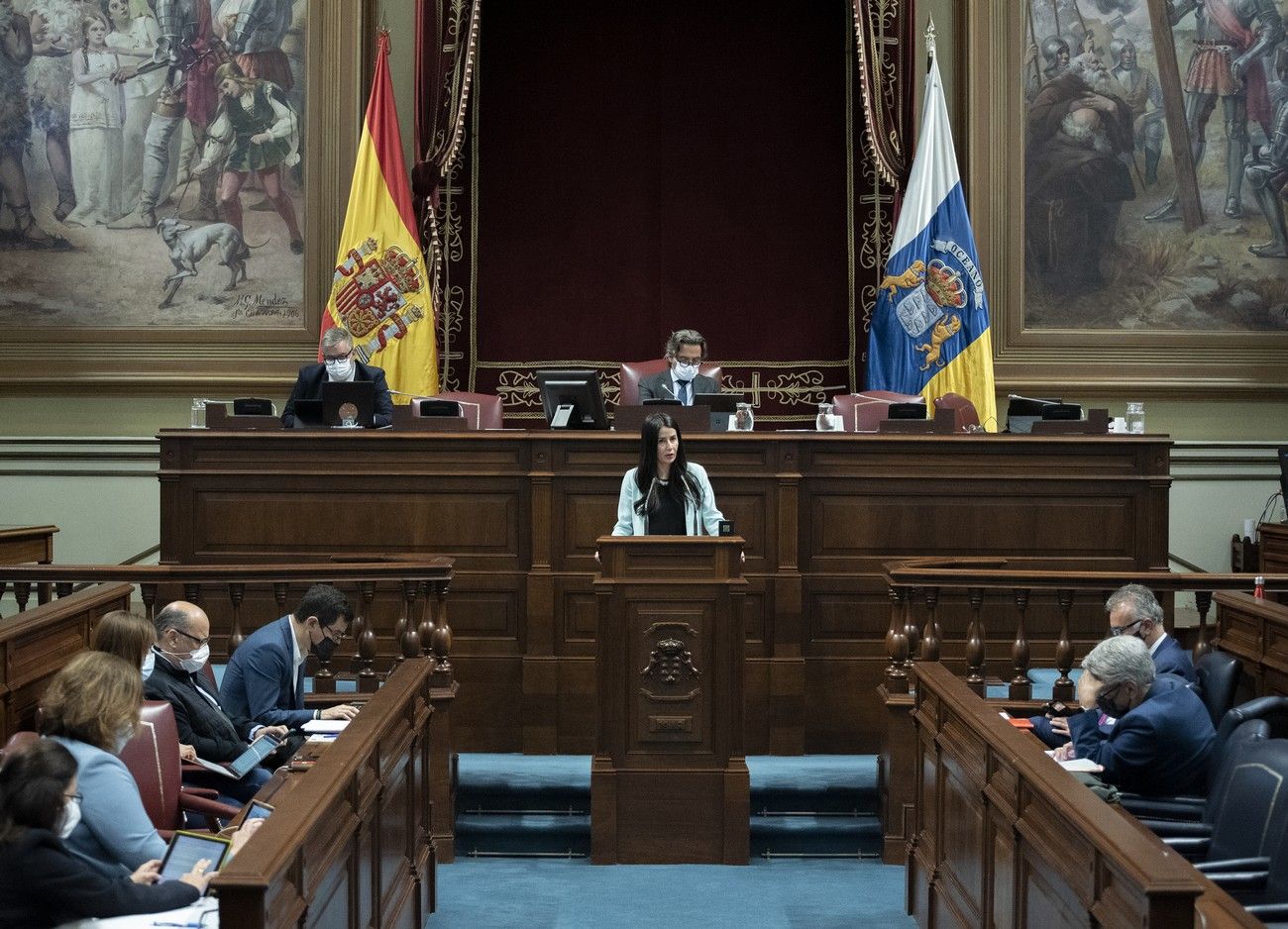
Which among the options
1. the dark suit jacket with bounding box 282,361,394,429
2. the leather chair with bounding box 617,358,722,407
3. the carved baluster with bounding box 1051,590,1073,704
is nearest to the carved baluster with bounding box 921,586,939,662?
the carved baluster with bounding box 1051,590,1073,704

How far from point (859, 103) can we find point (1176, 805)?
7057 mm

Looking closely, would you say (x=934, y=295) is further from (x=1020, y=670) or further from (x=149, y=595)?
(x=149, y=595)

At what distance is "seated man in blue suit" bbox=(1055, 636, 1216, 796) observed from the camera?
470 centimetres

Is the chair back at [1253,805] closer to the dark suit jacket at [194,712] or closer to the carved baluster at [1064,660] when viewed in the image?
the carved baluster at [1064,660]

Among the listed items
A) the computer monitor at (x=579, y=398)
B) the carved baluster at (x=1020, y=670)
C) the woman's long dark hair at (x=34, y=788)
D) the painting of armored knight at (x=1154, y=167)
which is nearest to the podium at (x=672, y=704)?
the carved baluster at (x=1020, y=670)

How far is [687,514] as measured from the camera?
22.2 feet

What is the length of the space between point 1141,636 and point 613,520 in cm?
275

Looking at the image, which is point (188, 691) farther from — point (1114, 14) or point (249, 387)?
point (1114, 14)

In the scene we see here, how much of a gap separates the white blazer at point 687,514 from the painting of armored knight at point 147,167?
4.60m

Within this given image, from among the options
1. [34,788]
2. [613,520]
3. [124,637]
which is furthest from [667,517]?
[34,788]

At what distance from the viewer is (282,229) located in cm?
1054

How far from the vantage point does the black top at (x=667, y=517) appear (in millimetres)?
6715

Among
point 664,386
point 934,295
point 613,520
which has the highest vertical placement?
point 934,295

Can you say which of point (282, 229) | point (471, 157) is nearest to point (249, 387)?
point (282, 229)
